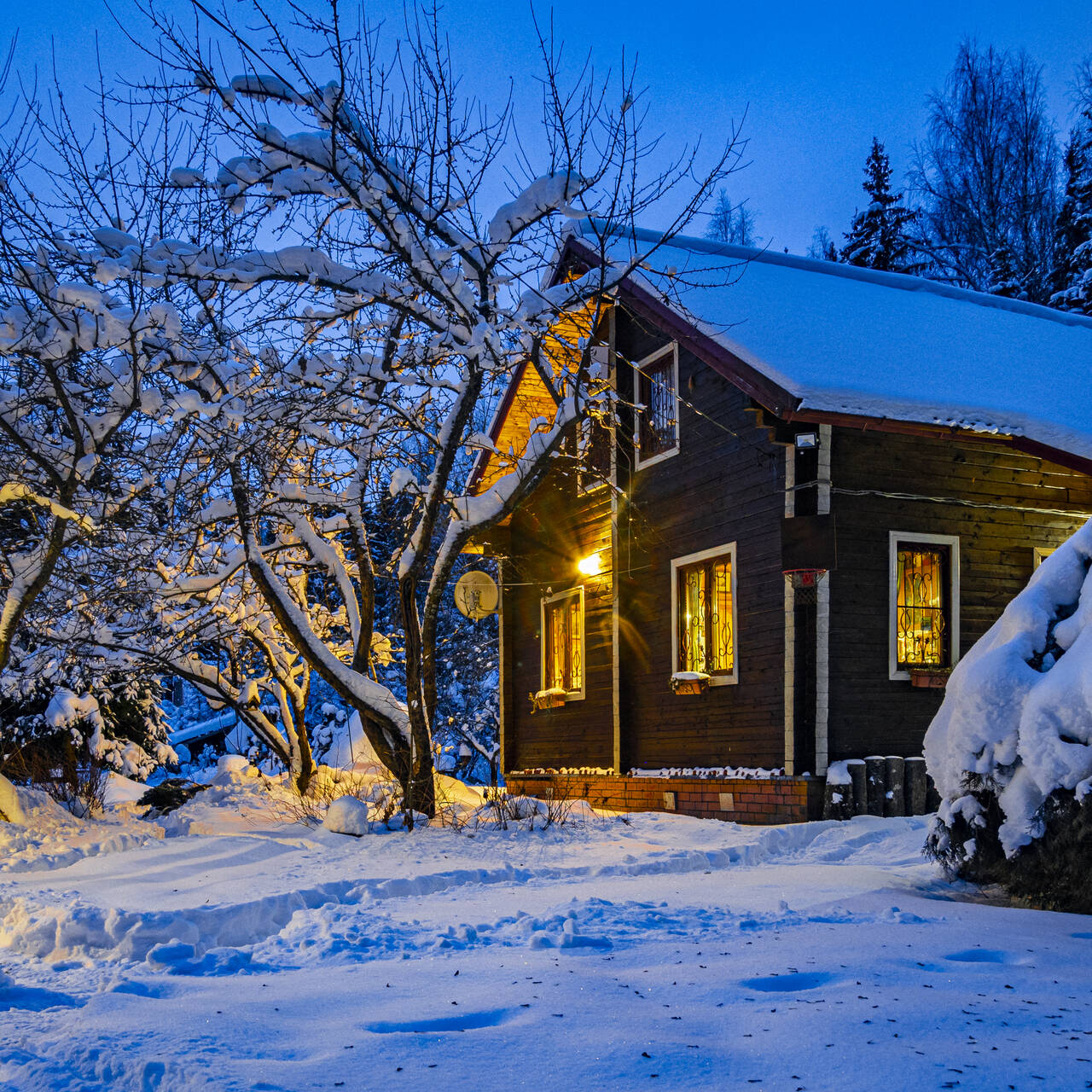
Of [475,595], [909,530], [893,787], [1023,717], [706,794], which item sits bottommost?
[706,794]

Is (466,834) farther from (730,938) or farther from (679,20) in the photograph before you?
(679,20)

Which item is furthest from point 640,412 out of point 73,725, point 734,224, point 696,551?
point 734,224

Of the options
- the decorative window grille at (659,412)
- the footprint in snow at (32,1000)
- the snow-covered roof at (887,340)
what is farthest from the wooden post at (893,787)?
the footprint in snow at (32,1000)

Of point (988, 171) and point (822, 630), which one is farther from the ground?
point (988, 171)

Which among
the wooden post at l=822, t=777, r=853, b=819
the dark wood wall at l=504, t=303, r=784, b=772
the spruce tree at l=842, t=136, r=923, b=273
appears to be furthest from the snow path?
the spruce tree at l=842, t=136, r=923, b=273

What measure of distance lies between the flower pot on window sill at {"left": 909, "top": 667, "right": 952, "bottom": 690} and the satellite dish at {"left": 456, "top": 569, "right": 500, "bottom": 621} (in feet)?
17.9

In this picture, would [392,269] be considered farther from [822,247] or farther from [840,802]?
[822,247]

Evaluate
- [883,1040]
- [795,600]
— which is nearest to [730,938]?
[883,1040]

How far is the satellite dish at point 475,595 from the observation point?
13.9 metres

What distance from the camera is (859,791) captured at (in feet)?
32.8

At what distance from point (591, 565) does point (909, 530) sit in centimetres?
491

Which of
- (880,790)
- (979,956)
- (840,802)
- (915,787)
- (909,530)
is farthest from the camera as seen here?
(909,530)

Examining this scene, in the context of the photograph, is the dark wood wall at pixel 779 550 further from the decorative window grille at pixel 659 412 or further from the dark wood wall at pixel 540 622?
the dark wood wall at pixel 540 622

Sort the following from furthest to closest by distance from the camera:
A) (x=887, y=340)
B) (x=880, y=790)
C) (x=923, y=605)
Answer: (x=887, y=340) → (x=923, y=605) → (x=880, y=790)
